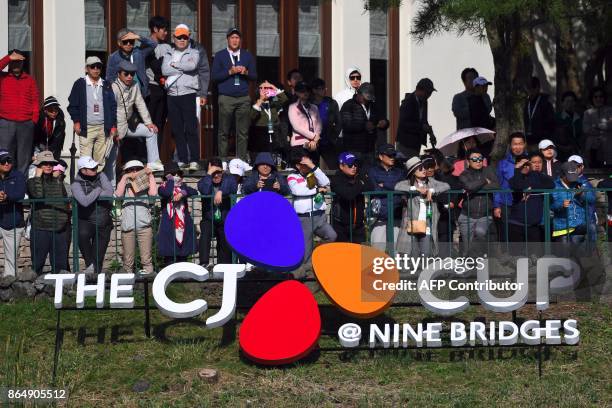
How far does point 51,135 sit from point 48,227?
257cm

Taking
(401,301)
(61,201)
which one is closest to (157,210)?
(61,201)

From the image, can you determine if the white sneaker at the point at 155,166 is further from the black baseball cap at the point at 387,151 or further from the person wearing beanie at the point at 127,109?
the black baseball cap at the point at 387,151

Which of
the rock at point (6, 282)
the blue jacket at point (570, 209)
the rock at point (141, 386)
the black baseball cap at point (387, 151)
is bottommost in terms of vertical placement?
the rock at point (141, 386)

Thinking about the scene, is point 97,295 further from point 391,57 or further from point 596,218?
point 391,57

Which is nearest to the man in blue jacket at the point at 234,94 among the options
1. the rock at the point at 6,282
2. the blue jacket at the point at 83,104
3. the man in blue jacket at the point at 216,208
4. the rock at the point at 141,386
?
the blue jacket at the point at 83,104

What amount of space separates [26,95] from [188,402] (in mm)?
5782

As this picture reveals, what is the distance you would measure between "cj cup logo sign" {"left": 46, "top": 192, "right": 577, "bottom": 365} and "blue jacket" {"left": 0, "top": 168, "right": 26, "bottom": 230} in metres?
1.48

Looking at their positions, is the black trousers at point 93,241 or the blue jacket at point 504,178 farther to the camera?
the blue jacket at point 504,178

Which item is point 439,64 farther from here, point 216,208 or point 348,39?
point 216,208

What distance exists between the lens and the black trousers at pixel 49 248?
18.1 m

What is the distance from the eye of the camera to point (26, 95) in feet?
66.4

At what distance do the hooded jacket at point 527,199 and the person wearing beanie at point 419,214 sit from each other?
77cm

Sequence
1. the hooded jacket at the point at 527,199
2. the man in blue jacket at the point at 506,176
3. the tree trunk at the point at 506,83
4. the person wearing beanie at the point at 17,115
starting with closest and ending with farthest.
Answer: the hooded jacket at the point at 527,199 → the man in blue jacket at the point at 506,176 → the person wearing beanie at the point at 17,115 → the tree trunk at the point at 506,83

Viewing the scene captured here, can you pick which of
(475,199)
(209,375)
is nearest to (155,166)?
(475,199)
